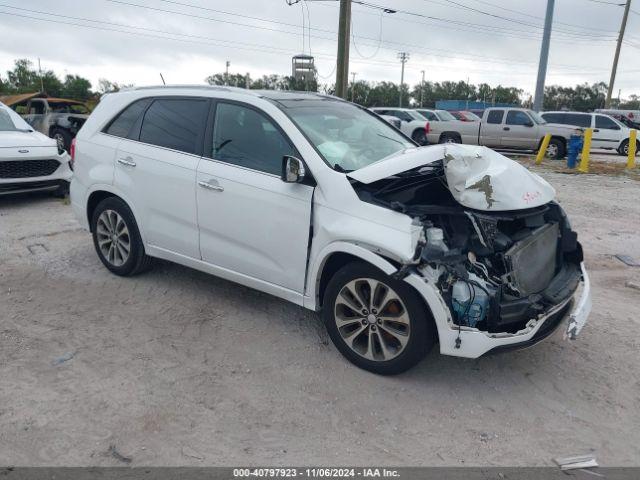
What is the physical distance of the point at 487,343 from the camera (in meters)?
3.16

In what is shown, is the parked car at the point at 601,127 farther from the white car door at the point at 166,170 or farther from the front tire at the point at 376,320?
the front tire at the point at 376,320

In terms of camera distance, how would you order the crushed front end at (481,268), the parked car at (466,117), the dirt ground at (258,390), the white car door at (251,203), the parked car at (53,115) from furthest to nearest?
the parked car at (466,117) → the parked car at (53,115) → the white car door at (251,203) → the crushed front end at (481,268) → the dirt ground at (258,390)

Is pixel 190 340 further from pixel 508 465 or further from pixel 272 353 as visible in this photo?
pixel 508 465

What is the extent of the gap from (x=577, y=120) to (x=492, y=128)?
3061 millimetres

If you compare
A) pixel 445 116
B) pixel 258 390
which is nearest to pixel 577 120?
pixel 445 116

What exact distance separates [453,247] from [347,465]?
1411 mm

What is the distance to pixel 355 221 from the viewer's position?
136 inches

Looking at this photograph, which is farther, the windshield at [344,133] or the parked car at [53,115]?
the parked car at [53,115]

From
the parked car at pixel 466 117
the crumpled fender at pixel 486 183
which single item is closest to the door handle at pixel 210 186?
the crumpled fender at pixel 486 183

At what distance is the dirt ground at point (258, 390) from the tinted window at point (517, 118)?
48.1 feet

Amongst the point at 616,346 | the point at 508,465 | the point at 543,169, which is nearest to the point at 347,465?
the point at 508,465

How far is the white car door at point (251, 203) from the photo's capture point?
3.76 meters

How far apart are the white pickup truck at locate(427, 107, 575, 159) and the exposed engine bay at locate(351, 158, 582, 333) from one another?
14263mm

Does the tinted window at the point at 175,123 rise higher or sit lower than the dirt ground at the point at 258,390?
higher
